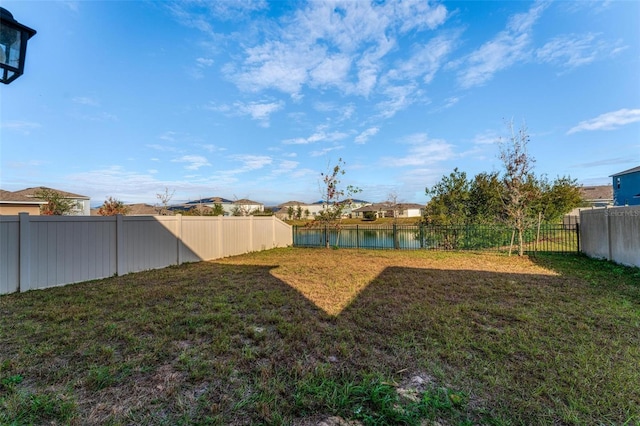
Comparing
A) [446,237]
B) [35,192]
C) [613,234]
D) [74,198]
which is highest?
[35,192]

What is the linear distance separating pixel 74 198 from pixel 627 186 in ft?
149

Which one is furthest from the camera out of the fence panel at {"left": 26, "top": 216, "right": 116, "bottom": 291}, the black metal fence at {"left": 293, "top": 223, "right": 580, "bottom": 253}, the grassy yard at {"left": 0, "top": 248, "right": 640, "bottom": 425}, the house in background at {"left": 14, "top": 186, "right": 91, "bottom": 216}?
the house in background at {"left": 14, "top": 186, "right": 91, "bottom": 216}

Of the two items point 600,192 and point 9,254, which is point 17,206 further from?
point 600,192

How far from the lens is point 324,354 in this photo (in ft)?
8.07

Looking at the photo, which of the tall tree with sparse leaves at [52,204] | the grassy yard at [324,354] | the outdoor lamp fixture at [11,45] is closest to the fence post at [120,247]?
the grassy yard at [324,354]

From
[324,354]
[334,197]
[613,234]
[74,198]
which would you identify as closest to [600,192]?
[613,234]

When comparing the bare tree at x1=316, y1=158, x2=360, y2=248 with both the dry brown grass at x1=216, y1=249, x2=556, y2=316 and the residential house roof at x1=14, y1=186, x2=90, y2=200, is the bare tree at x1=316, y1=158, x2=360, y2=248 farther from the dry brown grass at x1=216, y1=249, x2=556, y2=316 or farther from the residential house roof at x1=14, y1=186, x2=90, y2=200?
the residential house roof at x1=14, y1=186, x2=90, y2=200

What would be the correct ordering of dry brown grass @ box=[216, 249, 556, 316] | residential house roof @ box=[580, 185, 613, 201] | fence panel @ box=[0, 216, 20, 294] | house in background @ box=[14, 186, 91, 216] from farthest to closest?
residential house roof @ box=[580, 185, 613, 201] < house in background @ box=[14, 186, 91, 216] < dry brown grass @ box=[216, 249, 556, 316] < fence panel @ box=[0, 216, 20, 294]

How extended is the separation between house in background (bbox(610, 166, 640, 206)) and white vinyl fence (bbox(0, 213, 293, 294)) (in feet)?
97.7

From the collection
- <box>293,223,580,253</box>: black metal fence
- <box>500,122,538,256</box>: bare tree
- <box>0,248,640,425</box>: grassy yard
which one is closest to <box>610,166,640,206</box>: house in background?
<box>293,223,580,253</box>: black metal fence

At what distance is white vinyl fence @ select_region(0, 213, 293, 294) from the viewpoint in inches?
178

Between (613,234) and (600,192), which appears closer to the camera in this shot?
(613,234)

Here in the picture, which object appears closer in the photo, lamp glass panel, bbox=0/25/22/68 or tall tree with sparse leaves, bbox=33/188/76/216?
lamp glass panel, bbox=0/25/22/68

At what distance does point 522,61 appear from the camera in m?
7.54
